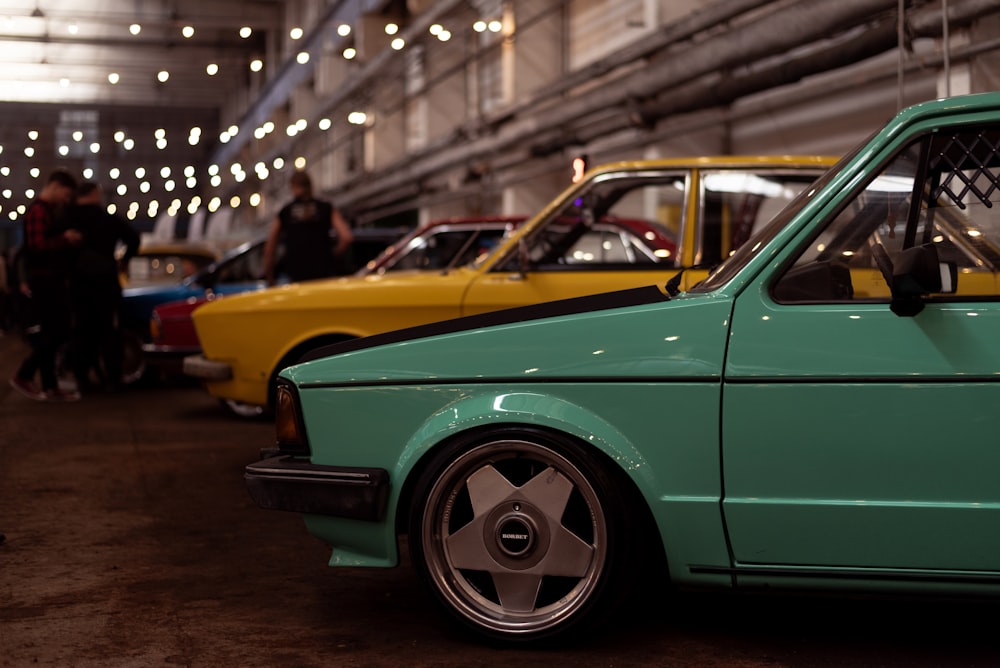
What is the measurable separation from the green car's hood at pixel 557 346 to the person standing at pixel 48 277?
25.4 ft

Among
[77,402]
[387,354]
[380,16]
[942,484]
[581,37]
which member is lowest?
[77,402]

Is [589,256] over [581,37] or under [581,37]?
under

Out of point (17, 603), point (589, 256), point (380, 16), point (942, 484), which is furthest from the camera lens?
point (380, 16)

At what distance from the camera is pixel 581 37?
1998 centimetres

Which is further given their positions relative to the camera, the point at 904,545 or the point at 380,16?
the point at 380,16

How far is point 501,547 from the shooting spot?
387cm

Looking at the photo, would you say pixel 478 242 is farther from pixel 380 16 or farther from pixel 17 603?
pixel 380 16

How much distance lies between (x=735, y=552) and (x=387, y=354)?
1.17 m

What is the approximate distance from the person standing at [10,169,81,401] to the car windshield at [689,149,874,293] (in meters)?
8.48

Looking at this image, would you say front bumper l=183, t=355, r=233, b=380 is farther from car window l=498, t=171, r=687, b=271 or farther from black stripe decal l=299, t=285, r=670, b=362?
black stripe decal l=299, t=285, r=670, b=362

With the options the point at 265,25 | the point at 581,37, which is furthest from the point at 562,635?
the point at 265,25

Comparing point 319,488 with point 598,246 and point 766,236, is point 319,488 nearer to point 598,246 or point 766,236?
point 766,236

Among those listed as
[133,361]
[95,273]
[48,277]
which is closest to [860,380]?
[48,277]

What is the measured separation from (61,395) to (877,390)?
9480 millimetres
